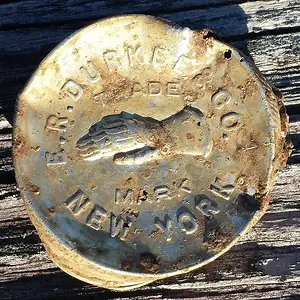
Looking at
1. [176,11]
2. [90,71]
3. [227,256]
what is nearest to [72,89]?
[90,71]

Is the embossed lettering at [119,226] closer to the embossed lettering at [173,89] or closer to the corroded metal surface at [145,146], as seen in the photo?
the corroded metal surface at [145,146]

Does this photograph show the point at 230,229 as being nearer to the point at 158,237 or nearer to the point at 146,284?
the point at 158,237

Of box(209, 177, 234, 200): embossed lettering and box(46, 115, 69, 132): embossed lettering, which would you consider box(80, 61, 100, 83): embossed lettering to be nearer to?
box(46, 115, 69, 132): embossed lettering

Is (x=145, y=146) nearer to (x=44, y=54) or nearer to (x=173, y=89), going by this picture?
(x=173, y=89)

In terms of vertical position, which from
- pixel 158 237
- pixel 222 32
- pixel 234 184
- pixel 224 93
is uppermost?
pixel 222 32

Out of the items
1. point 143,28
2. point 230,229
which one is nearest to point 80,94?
point 143,28

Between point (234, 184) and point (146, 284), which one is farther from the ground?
point (234, 184)
